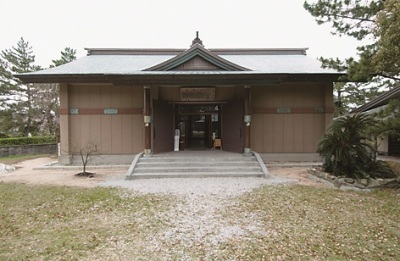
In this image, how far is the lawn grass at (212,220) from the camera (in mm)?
3000

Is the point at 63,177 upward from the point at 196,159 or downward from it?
downward

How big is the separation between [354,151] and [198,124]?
7.54 meters

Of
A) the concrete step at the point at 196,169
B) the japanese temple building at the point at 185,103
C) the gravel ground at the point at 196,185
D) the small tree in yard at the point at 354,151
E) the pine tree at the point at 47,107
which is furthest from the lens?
the pine tree at the point at 47,107

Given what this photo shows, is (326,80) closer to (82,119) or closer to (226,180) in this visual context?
(226,180)

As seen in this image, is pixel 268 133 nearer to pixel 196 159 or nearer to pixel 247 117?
pixel 247 117

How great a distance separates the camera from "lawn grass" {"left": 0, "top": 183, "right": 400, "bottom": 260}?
3.00 metres

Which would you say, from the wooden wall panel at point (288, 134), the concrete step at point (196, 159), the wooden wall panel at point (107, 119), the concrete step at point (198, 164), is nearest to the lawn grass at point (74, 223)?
the concrete step at point (198, 164)

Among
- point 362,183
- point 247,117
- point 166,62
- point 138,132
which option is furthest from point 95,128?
point 362,183

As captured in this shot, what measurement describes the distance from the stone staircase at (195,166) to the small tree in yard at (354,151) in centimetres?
210

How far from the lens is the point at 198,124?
12.6 metres

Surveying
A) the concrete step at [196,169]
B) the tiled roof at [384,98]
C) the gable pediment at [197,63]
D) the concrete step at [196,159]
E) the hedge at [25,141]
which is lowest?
the concrete step at [196,169]

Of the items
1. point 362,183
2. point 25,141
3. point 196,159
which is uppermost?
point 25,141

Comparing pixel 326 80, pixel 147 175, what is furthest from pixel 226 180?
pixel 326 80

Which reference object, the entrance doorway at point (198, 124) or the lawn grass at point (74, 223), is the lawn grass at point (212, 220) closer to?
the lawn grass at point (74, 223)
